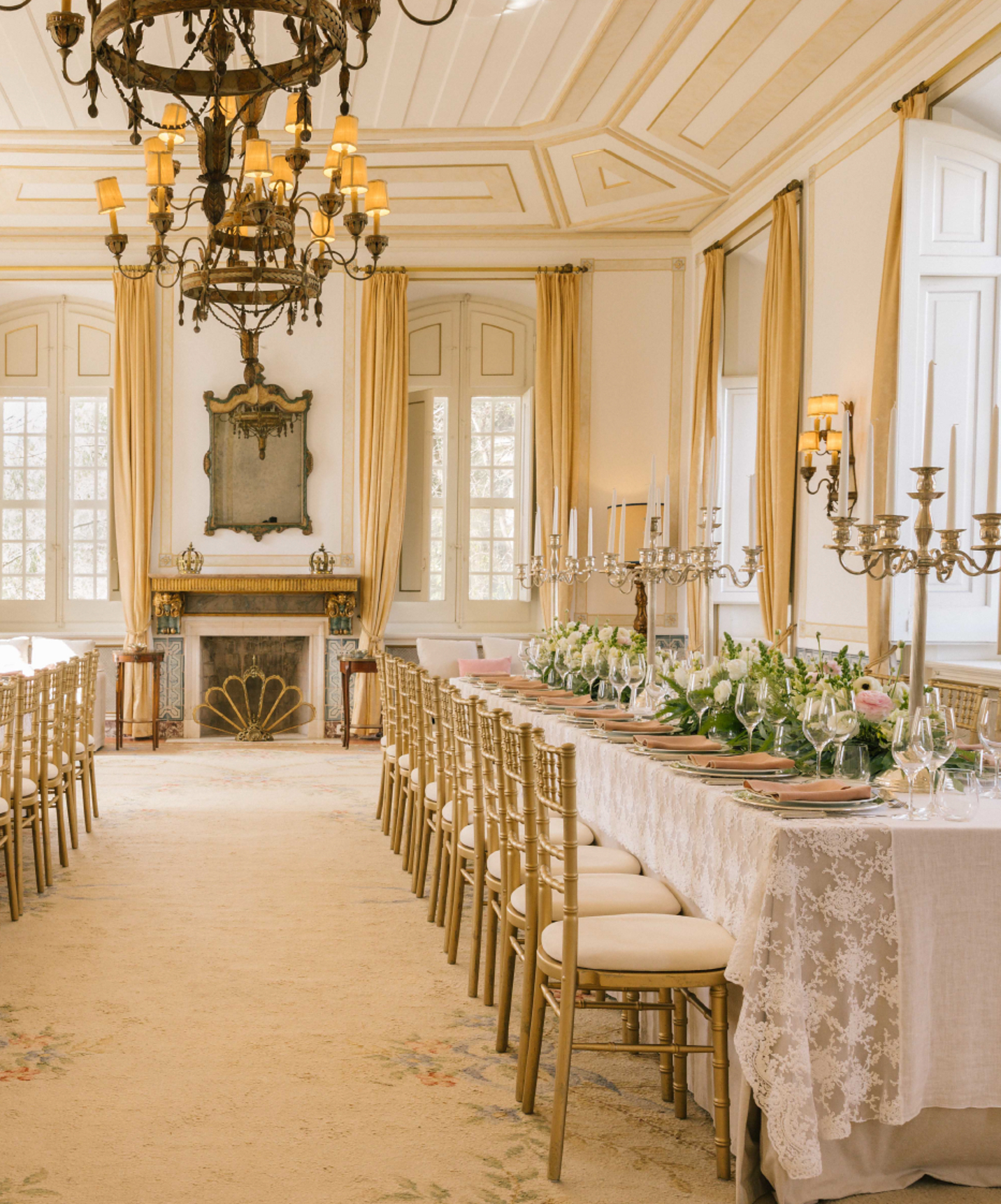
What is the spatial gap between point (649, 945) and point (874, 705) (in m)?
0.92

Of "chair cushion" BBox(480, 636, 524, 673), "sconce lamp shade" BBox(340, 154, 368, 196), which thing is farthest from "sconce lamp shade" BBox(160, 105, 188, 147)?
"chair cushion" BBox(480, 636, 524, 673)

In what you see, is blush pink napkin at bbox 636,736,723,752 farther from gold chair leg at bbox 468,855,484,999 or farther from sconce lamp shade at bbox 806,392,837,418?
sconce lamp shade at bbox 806,392,837,418

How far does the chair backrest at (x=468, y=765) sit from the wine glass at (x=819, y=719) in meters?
1.08

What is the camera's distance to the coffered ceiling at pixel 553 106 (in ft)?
21.6

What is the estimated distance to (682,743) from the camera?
3.64m

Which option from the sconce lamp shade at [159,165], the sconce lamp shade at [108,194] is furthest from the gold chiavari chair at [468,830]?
the sconce lamp shade at [108,194]

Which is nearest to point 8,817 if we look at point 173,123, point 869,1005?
point 173,123

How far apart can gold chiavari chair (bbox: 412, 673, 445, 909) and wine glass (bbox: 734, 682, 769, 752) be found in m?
1.38

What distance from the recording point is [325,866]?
223 inches

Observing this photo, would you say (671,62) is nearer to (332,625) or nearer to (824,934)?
(332,625)

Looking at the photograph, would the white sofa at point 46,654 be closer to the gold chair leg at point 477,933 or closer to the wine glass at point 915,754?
the gold chair leg at point 477,933

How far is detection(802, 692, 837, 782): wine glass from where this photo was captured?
2928 millimetres

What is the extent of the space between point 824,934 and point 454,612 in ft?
28.9

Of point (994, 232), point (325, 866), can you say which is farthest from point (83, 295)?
point (994, 232)
